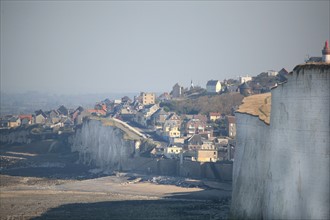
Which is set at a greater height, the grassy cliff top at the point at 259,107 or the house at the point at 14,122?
the grassy cliff top at the point at 259,107

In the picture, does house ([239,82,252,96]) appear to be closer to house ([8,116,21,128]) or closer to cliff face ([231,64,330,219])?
house ([8,116,21,128])

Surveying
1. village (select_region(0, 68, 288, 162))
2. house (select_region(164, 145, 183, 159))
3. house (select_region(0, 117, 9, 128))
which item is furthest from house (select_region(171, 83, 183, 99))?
house (select_region(164, 145, 183, 159))

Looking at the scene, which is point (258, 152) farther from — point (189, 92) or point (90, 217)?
point (189, 92)

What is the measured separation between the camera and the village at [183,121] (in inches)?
2363

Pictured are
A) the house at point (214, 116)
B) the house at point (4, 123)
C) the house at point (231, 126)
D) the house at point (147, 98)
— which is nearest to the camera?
the house at point (231, 126)

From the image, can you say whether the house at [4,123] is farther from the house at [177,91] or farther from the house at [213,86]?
the house at [213,86]

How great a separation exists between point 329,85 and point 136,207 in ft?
65.4

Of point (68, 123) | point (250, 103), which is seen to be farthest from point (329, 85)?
point (68, 123)

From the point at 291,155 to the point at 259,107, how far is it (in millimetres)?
6132

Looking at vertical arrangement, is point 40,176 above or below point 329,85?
below

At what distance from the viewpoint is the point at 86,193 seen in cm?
4869

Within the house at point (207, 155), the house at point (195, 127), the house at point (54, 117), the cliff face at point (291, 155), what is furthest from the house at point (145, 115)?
the cliff face at point (291, 155)

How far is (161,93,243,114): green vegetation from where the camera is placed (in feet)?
272

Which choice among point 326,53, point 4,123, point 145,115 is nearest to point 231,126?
point 145,115
